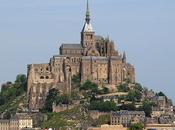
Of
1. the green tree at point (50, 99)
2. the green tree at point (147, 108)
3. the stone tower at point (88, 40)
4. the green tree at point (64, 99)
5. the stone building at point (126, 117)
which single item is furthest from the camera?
the stone tower at point (88, 40)

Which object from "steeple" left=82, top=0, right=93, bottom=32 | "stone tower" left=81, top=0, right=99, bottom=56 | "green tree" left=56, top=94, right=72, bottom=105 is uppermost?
"steeple" left=82, top=0, right=93, bottom=32

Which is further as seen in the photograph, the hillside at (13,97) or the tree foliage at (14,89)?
the tree foliage at (14,89)

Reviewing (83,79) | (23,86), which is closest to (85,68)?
(83,79)

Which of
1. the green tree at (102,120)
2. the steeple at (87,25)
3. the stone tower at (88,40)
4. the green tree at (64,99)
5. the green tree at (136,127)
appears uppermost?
the steeple at (87,25)

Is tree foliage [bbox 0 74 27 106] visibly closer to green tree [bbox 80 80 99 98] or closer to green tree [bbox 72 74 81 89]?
green tree [bbox 72 74 81 89]

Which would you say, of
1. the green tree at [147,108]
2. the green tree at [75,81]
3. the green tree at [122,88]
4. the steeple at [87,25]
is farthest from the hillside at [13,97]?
the green tree at [147,108]

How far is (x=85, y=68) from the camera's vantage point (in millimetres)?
141125

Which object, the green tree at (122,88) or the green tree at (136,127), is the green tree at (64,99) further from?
the green tree at (136,127)

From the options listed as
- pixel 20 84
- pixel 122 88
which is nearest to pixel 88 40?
pixel 122 88

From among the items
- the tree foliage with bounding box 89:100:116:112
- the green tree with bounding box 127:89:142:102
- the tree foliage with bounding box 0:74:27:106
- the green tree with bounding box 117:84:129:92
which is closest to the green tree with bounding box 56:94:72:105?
the tree foliage with bounding box 89:100:116:112

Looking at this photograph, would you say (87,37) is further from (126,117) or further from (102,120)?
(126,117)

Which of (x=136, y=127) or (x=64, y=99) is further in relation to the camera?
(x=64, y=99)

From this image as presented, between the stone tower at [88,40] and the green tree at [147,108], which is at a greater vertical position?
the stone tower at [88,40]

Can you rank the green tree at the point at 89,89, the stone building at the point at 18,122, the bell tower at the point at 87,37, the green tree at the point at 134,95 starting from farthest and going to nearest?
the bell tower at the point at 87,37
the green tree at the point at 134,95
the green tree at the point at 89,89
the stone building at the point at 18,122
